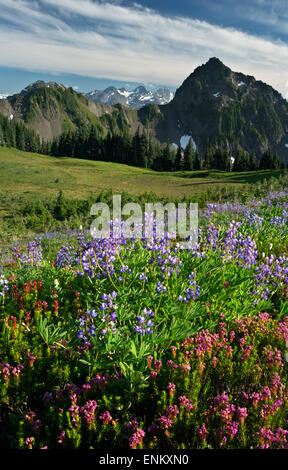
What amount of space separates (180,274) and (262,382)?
2.17 meters

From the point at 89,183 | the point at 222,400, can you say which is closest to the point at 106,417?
the point at 222,400

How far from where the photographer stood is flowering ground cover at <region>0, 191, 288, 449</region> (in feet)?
8.96

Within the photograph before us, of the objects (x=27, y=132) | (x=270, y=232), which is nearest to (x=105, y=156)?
(x=27, y=132)

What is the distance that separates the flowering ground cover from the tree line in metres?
84.9

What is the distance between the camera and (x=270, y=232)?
27.6ft

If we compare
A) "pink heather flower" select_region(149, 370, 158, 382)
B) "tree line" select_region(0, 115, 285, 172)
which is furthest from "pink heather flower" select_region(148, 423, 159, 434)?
"tree line" select_region(0, 115, 285, 172)

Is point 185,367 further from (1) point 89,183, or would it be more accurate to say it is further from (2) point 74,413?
(1) point 89,183

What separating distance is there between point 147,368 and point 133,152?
9968 centimetres

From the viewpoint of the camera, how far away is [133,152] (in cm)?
9881

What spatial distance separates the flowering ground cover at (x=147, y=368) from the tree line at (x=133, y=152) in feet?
278

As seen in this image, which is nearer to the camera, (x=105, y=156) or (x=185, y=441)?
(x=185, y=441)

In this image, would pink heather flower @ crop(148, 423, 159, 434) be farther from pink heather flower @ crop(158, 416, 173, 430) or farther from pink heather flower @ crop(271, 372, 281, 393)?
pink heather flower @ crop(271, 372, 281, 393)

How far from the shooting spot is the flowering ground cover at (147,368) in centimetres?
273
